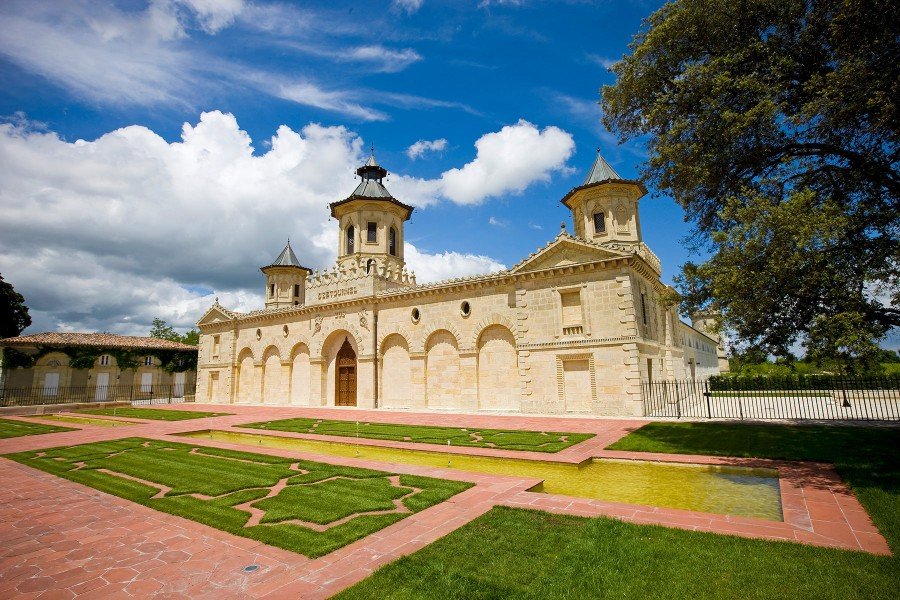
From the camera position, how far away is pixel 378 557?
5.00 metres

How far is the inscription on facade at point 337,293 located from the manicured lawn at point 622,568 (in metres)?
25.5

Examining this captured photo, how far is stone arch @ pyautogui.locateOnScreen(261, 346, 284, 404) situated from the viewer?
3325cm

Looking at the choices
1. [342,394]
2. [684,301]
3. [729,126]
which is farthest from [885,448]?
[342,394]

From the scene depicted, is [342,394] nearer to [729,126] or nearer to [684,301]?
[684,301]

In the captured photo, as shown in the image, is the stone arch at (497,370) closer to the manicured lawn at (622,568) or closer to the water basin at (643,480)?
the water basin at (643,480)

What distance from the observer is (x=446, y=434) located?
1473 cm

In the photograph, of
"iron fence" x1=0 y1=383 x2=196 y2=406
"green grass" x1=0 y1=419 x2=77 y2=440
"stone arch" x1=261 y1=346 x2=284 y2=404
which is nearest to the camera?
"green grass" x1=0 y1=419 x2=77 y2=440

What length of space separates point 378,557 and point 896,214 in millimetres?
12166

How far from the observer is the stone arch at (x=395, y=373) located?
88.0 ft

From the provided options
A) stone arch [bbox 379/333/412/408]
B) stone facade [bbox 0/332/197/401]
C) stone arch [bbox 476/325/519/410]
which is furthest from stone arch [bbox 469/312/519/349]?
stone facade [bbox 0/332/197/401]

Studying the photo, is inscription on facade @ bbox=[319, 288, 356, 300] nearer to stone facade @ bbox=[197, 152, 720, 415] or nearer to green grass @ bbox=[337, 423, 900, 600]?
stone facade @ bbox=[197, 152, 720, 415]

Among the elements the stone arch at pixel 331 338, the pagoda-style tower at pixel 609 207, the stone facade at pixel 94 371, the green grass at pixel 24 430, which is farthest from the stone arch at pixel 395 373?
the stone facade at pixel 94 371

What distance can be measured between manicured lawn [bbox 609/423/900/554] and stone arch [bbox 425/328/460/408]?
11.4 m

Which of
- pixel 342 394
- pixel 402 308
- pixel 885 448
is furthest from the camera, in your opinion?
pixel 342 394
